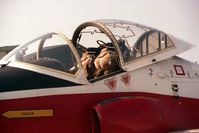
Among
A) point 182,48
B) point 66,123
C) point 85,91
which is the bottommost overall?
point 66,123

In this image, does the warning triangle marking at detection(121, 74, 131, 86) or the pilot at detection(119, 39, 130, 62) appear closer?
the warning triangle marking at detection(121, 74, 131, 86)

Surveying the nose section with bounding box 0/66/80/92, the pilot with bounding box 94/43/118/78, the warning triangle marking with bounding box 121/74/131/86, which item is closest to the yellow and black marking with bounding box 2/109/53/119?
the nose section with bounding box 0/66/80/92

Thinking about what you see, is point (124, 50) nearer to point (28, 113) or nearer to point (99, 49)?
point (99, 49)

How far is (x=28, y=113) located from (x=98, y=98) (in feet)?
2.82

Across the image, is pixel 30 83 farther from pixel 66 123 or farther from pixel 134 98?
pixel 134 98

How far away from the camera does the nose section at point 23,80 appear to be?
351cm

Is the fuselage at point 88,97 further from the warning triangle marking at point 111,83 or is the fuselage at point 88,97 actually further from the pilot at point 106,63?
the pilot at point 106,63

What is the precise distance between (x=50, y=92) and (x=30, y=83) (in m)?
0.23

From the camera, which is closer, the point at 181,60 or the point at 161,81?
the point at 161,81

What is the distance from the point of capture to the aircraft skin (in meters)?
3.51

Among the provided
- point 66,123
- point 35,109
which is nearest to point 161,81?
point 66,123

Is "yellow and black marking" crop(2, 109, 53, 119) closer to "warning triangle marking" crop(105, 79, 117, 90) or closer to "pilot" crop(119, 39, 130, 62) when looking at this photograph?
"warning triangle marking" crop(105, 79, 117, 90)

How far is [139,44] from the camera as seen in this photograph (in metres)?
4.71

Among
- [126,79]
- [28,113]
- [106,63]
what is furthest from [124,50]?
[28,113]
